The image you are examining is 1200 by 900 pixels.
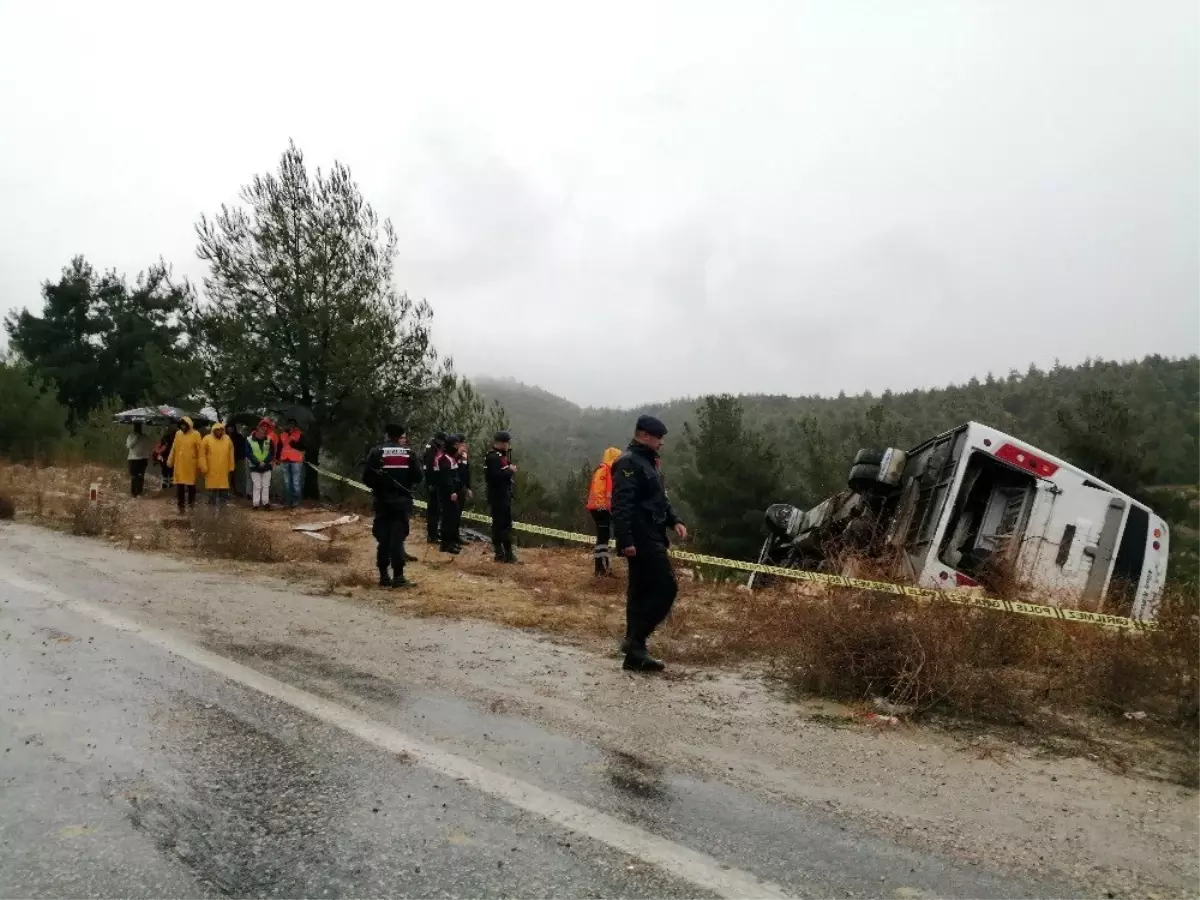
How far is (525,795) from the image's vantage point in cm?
355

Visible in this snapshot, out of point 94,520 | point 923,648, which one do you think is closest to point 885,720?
point 923,648

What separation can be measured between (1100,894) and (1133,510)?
686 cm

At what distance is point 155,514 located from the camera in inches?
556

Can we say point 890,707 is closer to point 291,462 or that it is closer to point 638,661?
point 638,661

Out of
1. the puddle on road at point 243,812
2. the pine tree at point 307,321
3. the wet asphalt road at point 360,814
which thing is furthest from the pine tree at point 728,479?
the puddle on road at point 243,812

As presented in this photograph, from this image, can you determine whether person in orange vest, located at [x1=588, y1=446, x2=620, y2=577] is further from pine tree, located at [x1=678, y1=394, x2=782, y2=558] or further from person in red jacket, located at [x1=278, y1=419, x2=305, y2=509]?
pine tree, located at [x1=678, y1=394, x2=782, y2=558]

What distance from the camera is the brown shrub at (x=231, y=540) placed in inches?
407

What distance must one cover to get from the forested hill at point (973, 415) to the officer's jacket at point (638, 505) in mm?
15838

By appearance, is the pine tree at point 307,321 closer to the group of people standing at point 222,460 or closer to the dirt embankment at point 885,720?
the group of people standing at point 222,460

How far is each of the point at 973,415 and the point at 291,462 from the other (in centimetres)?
6192

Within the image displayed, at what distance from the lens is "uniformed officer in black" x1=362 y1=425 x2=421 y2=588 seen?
28.3 feet

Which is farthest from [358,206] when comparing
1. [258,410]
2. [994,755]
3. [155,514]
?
[994,755]

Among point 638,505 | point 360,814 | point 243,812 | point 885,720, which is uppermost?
point 638,505

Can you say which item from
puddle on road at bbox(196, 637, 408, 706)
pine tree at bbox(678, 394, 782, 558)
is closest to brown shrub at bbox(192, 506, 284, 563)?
puddle on road at bbox(196, 637, 408, 706)
